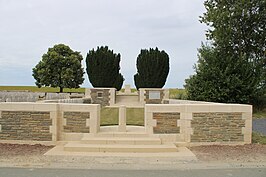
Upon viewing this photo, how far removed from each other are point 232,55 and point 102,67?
11144 millimetres

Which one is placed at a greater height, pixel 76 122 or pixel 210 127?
pixel 76 122

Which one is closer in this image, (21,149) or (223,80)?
(21,149)

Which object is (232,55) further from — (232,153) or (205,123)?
(232,153)

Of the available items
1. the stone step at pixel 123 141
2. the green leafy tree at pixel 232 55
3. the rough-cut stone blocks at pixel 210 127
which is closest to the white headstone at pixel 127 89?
the green leafy tree at pixel 232 55

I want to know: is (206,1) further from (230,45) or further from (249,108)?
(249,108)

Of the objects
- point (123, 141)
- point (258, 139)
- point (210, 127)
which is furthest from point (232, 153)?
point (123, 141)

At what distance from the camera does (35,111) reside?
9703 millimetres

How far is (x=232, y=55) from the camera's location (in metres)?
23.0

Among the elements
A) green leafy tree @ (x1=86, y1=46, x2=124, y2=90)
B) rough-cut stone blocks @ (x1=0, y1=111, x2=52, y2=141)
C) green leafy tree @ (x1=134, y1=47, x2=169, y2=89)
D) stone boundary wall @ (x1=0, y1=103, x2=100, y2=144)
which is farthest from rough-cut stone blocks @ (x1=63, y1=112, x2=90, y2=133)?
green leafy tree @ (x1=134, y1=47, x2=169, y2=89)

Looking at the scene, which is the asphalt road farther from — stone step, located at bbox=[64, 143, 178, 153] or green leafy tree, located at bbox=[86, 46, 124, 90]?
green leafy tree, located at bbox=[86, 46, 124, 90]

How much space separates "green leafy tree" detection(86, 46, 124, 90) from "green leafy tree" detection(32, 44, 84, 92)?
2152cm

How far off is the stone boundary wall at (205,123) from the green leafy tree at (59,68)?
1543 inches

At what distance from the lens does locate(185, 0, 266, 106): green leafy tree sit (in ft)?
70.6

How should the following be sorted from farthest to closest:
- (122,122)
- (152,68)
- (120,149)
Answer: (152,68)
(122,122)
(120,149)
